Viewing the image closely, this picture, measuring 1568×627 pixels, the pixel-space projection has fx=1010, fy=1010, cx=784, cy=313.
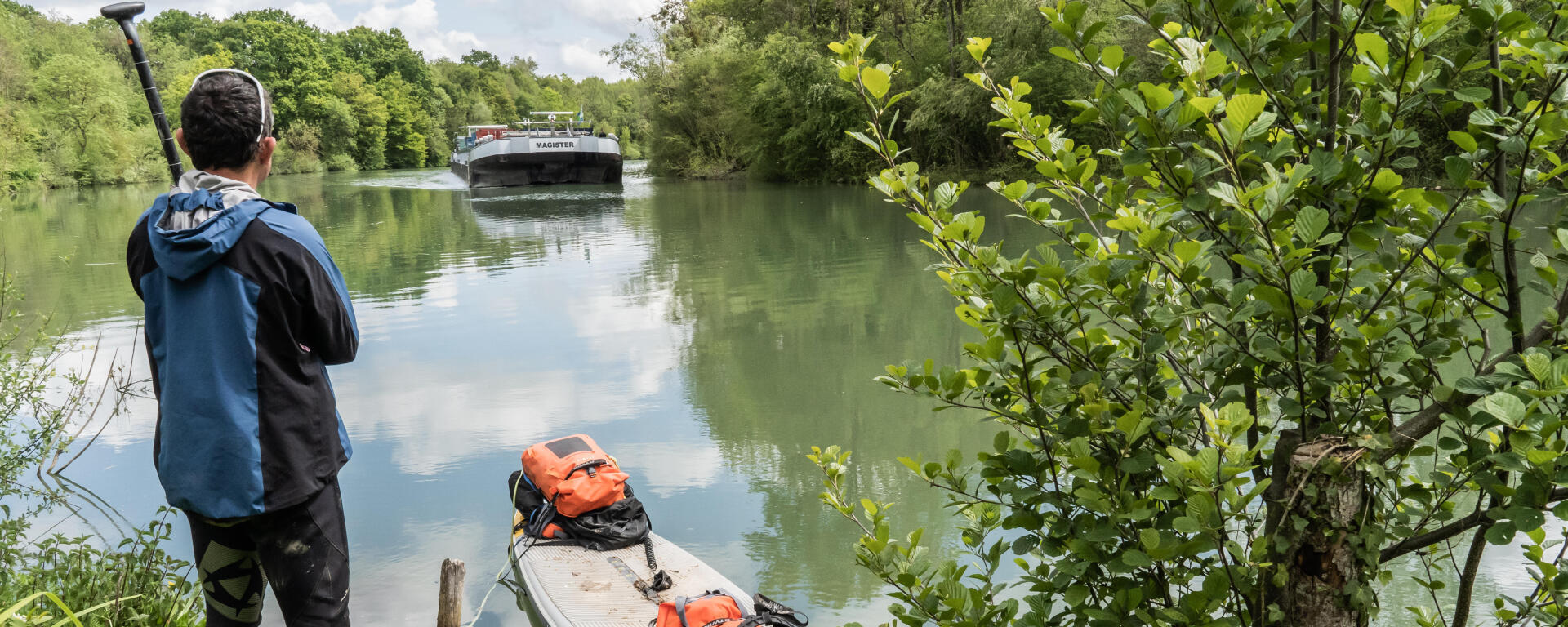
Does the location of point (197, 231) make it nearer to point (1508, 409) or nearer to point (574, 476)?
point (1508, 409)

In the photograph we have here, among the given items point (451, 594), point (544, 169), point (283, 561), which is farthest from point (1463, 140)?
point (544, 169)

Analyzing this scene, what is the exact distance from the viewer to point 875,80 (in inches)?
58.6

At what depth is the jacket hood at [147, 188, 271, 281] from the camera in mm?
1818

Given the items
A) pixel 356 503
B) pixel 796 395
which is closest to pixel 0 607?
pixel 356 503

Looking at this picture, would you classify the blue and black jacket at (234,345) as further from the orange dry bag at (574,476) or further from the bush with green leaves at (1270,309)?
the orange dry bag at (574,476)

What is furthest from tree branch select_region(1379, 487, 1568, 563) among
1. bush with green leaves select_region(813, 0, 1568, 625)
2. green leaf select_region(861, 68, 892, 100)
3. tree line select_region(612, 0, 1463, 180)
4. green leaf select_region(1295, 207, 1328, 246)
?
tree line select_region(612, 0, 1463, 180)

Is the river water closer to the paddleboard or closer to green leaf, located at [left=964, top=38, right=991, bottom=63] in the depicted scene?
the paddleboard

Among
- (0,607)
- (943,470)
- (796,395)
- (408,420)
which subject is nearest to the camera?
(943,470)

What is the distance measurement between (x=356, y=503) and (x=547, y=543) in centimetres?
197

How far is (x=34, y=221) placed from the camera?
2298 centimetres

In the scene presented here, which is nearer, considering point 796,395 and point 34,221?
point 796,395

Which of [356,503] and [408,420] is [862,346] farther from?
[356,503]

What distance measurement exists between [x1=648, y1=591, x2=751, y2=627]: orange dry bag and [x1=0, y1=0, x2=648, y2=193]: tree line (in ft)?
75.0

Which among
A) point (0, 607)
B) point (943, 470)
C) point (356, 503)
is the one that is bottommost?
point (356, 503)
